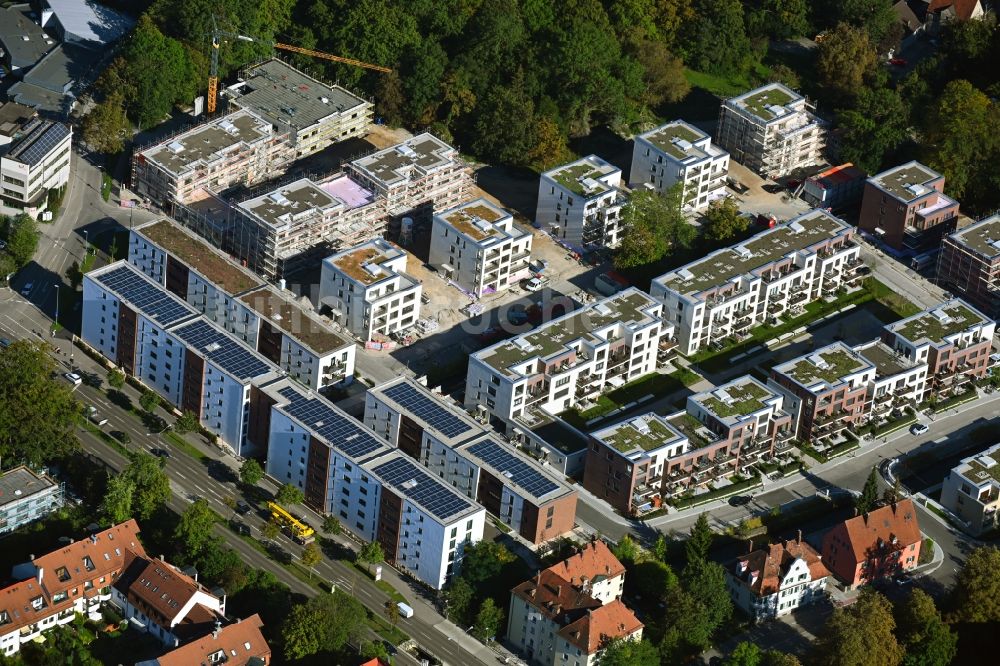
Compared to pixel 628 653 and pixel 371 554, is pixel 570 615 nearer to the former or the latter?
pixel 628 653

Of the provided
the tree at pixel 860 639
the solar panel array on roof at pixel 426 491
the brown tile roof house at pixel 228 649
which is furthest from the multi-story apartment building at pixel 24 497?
the tree at pixel 860 639

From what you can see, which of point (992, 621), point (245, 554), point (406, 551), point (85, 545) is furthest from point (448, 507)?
point (992, 621)

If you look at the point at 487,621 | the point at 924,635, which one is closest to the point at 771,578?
the point at 924,635

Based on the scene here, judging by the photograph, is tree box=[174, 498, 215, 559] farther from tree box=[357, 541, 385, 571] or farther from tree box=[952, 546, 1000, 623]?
tree box=[952, 546, 1000, 623]

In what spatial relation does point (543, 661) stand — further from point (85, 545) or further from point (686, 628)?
point (85, 545)

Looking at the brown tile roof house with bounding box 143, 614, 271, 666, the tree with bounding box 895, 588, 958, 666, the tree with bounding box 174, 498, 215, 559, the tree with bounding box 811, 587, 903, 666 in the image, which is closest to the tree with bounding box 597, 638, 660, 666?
the tree with bounding box 811, 587, 903, 666
